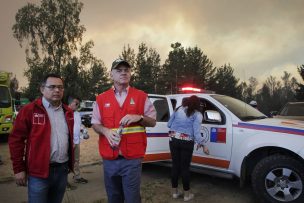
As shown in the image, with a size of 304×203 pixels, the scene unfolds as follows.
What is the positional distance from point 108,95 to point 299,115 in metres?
8.10

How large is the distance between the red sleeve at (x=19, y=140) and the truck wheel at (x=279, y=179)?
139 inches

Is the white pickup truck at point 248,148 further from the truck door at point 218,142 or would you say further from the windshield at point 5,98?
the windshield at point 5,98

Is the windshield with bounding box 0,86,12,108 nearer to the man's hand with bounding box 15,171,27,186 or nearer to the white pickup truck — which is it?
the white pickup truck

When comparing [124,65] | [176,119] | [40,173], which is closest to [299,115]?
[176,119]

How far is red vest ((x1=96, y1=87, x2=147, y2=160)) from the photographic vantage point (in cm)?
330

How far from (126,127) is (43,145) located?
0.80 meters

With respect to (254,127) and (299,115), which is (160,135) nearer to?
(254,127)

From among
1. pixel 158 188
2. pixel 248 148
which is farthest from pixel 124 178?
pixel 158 188

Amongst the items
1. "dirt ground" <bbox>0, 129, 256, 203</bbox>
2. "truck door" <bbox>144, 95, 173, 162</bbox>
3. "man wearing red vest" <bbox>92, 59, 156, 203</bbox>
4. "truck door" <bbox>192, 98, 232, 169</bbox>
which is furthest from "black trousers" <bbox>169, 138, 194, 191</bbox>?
"man wearing red vest" <bbox>92, 59, 156, 203</bbox>

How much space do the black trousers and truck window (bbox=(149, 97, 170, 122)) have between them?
1.35 metres

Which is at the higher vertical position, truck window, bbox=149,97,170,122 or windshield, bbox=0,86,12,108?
windshield, bbox=0,86,12,108

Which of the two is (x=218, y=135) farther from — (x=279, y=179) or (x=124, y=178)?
(x=124, y=178)

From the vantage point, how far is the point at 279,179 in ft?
16.4

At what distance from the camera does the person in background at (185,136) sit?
5.39 meters
